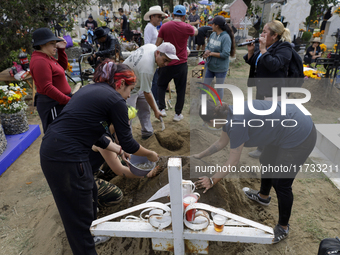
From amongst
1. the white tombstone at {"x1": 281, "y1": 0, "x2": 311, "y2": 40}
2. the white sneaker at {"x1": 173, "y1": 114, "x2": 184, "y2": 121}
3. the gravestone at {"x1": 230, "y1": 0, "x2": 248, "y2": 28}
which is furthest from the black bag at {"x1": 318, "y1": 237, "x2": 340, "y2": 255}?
the gravestone at {"x1": 230, "y1": 0, "x2": 248, "y2": 28}

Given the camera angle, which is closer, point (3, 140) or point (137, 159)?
point (137, 159)

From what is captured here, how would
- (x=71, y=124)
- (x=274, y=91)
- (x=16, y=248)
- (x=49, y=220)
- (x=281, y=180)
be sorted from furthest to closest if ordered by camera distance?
(x=274, y=91) < (x=49, y=220) < (x=16, y=248) < (x=281, y=180) < (x=71, y=124)

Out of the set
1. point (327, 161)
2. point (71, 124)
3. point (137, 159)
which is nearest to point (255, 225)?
point (71, 124)

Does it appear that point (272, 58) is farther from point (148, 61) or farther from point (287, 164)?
point (148, 61)

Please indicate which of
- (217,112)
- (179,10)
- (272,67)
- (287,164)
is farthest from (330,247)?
(179,10)

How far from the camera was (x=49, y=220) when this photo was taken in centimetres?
261

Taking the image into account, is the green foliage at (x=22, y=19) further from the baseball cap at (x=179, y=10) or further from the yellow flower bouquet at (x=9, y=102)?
the baseball cap at (x=179, y=10)

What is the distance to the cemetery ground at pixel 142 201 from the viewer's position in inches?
89.4

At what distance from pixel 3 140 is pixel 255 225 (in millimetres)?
3812

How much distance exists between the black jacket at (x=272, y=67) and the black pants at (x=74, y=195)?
93.2 inches

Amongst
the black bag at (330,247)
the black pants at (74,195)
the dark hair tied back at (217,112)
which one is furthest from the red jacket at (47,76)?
the black bag at (330,247)

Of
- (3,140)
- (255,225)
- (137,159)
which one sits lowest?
(3,140)

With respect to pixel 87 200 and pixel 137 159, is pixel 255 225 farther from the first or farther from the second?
pixel 137 159

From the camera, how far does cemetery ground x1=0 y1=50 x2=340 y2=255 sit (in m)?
2.27
